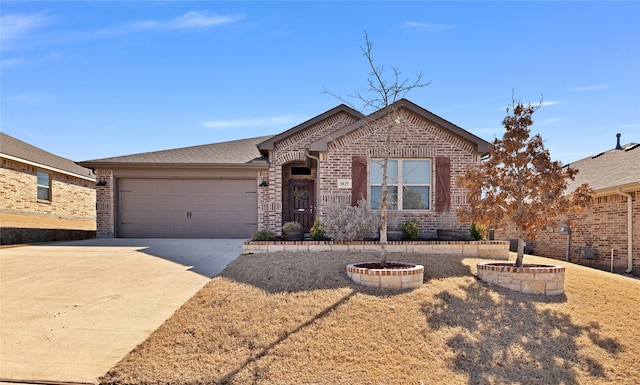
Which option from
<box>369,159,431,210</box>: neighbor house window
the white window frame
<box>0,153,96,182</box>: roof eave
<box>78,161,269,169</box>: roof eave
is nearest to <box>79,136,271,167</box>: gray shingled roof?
<box>78,161,269,169</box>: roof eave

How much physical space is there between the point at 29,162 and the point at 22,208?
5.99 ft

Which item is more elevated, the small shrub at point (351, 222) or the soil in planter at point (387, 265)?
the small shrub at point (351, 222)

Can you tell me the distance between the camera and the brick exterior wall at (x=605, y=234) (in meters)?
11.4

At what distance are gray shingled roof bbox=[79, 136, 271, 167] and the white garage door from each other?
0.74 meters

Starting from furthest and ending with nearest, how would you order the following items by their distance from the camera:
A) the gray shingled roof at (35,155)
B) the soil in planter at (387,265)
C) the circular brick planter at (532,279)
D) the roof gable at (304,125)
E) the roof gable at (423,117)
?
1. the gray shingled roof at (35,155)
2. the roof gable at (304,125)
3. the roof gable at (423,117)
4. the soil in planter at (387,265)
5. the circular brick planter at (532,279)

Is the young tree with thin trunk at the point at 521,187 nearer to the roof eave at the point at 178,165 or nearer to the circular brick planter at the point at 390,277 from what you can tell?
the circular brick planter at the point at 390,277

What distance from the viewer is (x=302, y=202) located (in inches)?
601

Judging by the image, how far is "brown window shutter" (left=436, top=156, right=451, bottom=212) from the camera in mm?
11258

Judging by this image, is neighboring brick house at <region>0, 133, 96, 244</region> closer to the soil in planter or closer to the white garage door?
the white garage door

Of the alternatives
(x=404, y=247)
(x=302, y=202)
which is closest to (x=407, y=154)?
(x=404, y=247)

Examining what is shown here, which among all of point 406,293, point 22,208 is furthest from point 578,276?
point 22,208

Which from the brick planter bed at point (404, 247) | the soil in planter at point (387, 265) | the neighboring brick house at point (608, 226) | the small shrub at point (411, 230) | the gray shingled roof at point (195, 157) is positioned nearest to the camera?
the soil in planter at point (387, 265)

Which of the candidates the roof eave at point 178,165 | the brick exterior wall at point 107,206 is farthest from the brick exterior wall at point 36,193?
the brick exterior wall at point 107,206

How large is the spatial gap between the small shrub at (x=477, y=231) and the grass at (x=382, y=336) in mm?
3133
